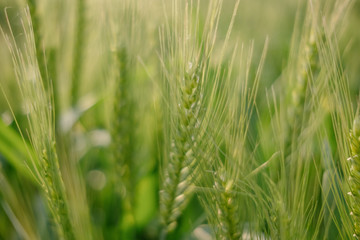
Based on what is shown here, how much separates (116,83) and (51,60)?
0.13 m

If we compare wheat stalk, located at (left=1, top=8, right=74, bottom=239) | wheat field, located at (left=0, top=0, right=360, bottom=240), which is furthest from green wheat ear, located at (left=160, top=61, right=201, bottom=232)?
wheat stalk, located at (left=1, top=8, right=74, bottom=239)

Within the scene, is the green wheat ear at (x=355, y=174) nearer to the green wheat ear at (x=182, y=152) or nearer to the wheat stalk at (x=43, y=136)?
the green wheat ear at (x=182, y=152)

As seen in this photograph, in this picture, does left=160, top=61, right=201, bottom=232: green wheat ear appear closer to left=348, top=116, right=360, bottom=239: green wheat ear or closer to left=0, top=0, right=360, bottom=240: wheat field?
left=0, top=0, right=360, bottom=240: wheat field

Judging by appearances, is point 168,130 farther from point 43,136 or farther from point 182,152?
point 43,136

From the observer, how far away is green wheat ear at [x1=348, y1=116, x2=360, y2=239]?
366 mm

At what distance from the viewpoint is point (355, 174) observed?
0.37 m

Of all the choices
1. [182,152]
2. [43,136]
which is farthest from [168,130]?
[43,136]

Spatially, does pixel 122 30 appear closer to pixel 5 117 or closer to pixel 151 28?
pixel 151 28

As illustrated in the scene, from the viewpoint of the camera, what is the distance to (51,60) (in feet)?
2.11

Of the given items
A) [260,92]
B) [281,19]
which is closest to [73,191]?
[260,92]

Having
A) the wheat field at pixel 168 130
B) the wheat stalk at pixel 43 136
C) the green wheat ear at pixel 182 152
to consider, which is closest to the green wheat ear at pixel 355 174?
the wheat field at pixel 168 130

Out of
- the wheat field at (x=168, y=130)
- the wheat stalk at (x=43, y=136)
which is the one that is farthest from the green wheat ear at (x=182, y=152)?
the wheat stalk at (x=43, y=136)

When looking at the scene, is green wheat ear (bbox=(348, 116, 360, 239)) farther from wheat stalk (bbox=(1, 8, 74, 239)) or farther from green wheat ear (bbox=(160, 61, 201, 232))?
wheat stalk (bbox=(1, 8, 74, 239))

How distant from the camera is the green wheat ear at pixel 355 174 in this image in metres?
0.37
